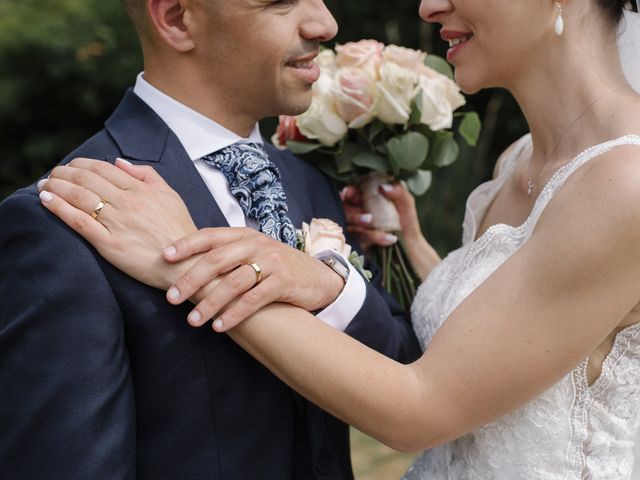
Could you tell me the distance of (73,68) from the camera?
27.9ft

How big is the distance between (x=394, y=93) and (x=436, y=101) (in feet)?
0.57

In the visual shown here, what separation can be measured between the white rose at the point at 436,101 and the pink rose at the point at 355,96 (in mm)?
195

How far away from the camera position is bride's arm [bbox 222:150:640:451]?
2.35 metres

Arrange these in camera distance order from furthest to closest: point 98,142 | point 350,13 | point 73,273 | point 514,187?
point 350,13 < point 514,187 < point 98,142 < point 73,273

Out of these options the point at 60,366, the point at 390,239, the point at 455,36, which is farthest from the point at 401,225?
the point at 60,366

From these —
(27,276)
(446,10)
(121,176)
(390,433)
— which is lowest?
(390,433)

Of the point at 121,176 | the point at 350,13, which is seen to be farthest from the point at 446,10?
the point at 350,13

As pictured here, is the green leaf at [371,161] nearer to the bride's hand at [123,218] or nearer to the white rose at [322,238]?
the white rose at [322,238]

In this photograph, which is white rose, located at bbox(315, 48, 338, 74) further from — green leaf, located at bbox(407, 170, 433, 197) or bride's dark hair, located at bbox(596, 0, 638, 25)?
bride's dark hair, located at bbox(596, 0, 638, 25)

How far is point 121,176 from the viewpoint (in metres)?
2.38

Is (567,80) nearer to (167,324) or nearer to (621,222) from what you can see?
(621,222)

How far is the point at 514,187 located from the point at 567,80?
1.90 ft

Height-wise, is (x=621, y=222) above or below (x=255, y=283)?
above

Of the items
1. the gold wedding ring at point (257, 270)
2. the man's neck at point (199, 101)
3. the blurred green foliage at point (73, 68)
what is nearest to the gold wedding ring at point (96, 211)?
the gold wedding ring at point (257, 270)
